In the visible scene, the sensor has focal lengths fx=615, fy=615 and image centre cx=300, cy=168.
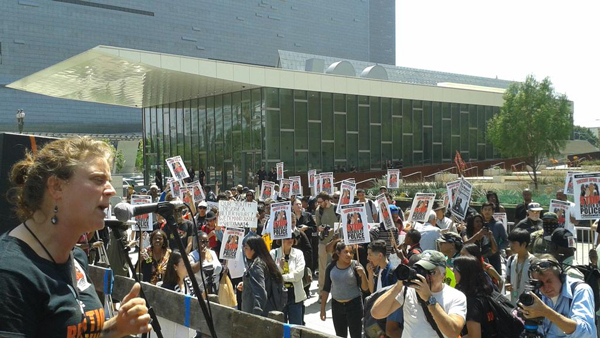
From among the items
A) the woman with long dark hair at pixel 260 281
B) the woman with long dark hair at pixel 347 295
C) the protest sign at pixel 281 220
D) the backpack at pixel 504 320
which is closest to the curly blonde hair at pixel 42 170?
the backpack at pixel 504 320

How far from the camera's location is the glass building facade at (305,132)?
1344 inches

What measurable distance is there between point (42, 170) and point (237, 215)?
8026 mm

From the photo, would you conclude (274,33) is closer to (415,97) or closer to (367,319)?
(415,97)

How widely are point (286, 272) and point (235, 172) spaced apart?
27.8 m

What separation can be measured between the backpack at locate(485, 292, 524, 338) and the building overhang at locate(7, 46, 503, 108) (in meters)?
22.0

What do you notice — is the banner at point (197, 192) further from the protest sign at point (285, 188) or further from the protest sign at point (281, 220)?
the protest sign at point (281, 220)

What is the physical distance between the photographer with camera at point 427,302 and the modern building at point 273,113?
73.9ft

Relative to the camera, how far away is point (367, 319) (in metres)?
5.51

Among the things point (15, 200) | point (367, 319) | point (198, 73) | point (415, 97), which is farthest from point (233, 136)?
point (15, 200)

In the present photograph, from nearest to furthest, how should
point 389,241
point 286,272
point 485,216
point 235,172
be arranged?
point 286,272 → point 389,241 → point 485,216 → point 235,172

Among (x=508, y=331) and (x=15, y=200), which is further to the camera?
(x=508, y=331)

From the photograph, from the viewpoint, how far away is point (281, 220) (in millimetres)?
9906

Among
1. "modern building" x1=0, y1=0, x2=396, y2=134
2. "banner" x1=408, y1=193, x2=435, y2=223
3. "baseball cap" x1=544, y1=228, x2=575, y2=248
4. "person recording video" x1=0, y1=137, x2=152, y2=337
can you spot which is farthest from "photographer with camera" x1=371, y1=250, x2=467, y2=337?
"modern building" x1=0, y1=0, x2=396, y2=134

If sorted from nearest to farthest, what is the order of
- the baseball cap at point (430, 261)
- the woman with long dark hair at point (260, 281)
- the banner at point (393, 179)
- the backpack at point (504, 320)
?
1. the baseball cap at point (430, 261)
2. the backpack at point (504, 320)
3. the woman with long dark hair at point (260, 281)
4. the banner at point (393, 179)
